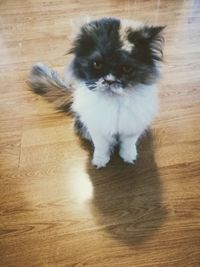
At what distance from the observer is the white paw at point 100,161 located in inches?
43.3

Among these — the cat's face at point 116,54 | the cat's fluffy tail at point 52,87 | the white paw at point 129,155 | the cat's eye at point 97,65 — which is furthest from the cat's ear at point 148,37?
the cat's fluffy tail at point 52,87

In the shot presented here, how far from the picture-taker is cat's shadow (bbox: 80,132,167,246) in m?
0.96

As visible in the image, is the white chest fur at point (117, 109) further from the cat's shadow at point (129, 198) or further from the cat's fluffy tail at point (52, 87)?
the cat's fluffy tail at point (52, 87)

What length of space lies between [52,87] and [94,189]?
536 mm

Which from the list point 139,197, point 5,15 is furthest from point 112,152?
point 5,15

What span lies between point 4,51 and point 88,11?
72 centimetres

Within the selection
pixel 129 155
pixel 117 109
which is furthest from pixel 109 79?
pixel 129 155

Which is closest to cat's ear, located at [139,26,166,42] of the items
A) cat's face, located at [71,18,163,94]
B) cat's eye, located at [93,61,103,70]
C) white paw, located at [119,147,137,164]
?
cat's face, located at [71,18,163,94]

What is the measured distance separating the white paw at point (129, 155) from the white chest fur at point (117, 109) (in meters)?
0.16

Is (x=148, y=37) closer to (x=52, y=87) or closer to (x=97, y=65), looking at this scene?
(x=97, y=65)

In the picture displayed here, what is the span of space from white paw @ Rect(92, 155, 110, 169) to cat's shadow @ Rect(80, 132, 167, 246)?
2cm

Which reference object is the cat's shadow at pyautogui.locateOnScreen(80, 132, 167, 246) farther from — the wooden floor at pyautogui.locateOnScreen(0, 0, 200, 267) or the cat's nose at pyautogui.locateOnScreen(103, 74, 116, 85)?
the cat's nose at pyautogui.locateOnScreen(103, 74, 116, 85)

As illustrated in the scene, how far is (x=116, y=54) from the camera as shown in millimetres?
730

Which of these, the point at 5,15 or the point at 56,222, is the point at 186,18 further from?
the point at 56,222
